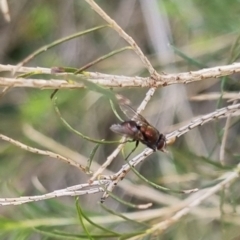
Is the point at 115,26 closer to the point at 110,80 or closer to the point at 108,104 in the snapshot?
the point at 110,80

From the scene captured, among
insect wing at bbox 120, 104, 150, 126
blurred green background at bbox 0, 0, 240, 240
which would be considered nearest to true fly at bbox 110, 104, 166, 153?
insect wing at bbox 120, 104, 150, 126

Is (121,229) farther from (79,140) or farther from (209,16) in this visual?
(209,16)

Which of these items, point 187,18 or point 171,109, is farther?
point 171,109

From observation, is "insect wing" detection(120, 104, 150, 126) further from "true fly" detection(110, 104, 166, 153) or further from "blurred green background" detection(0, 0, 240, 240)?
"blurred green background" detection(0, 0, 240, 240)

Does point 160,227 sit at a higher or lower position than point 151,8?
lower

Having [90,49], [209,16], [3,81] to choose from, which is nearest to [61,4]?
[90,49]
